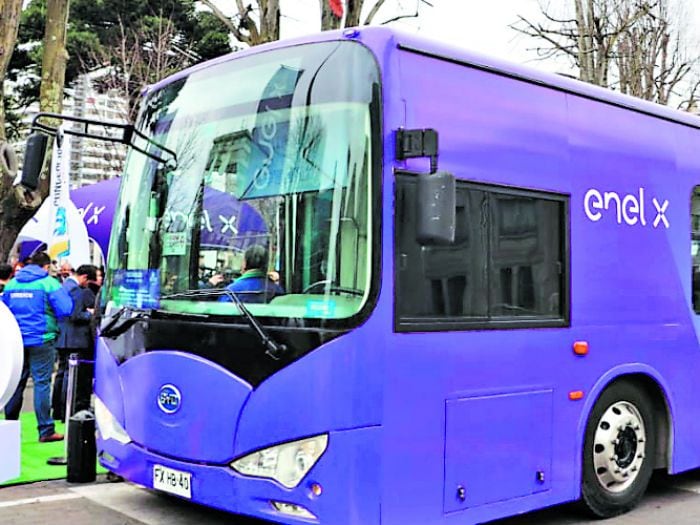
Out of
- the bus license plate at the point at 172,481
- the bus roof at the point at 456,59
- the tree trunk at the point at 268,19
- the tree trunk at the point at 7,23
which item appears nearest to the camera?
the bus roof at the point at 456,59

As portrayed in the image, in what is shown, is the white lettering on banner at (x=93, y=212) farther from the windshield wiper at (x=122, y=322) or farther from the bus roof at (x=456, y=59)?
the windshield wiper at (x=122, y=322)

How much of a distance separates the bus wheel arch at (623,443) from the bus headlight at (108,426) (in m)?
3.01

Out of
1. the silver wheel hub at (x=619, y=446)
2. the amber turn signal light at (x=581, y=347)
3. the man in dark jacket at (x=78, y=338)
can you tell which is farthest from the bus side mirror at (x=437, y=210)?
the man in dark jacket at (x=78, y=338)

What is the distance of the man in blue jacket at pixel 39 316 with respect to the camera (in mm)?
8078

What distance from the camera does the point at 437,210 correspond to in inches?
166

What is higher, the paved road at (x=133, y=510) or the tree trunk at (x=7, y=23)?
the tree trunk at (x=7, y=23)

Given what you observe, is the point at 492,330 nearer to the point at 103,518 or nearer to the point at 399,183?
the point at 399,183

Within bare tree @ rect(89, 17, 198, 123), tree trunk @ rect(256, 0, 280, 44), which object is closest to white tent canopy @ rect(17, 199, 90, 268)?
tree trunk @ rect(256, 0, 280, 44)

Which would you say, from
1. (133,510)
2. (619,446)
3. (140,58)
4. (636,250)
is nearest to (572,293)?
(636,250)

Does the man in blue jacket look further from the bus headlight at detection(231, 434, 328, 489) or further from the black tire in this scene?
the black tire

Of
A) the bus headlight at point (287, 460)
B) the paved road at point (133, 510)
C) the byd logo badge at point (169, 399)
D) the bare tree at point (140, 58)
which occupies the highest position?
the bare tree at point (140, 58)

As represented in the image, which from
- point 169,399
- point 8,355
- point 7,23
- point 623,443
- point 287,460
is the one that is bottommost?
point 623,443

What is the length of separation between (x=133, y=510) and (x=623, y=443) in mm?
3489

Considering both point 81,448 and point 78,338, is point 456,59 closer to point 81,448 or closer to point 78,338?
point 81,448
